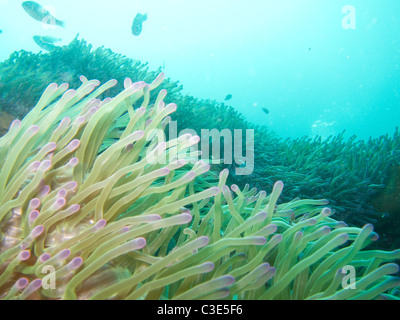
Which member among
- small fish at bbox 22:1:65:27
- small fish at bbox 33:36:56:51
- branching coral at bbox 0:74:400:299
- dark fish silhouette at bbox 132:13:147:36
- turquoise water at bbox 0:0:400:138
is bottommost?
branching coral at bbox 0:74:400:299

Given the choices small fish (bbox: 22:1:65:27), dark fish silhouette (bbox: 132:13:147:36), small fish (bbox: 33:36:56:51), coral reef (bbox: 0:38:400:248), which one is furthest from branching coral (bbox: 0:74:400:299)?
dark fish silhouette (bbox: 132:13:147:36)

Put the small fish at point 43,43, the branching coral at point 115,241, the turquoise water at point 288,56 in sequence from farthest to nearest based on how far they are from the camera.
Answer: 1. the turquoise water at point 288,56
2. the small fish at point 43,43
3. the branching coral at point 115,241

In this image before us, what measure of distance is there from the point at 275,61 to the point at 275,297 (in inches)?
2926

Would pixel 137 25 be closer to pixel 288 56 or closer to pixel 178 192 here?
pixel 178 192

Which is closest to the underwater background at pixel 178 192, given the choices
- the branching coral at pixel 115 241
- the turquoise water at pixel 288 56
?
the branching coral at pixel 115 241

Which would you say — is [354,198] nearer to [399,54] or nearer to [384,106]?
[384,106]

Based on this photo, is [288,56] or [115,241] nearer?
[115,241]

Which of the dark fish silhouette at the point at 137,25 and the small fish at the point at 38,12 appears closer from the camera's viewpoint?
the small fish at the point at 38,12

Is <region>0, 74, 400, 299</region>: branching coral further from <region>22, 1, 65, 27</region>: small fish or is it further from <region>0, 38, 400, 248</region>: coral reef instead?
<region>22, 1, 65, 27</region>: small fish

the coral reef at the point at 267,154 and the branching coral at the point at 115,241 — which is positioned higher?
the coral reef at the point at 267,154

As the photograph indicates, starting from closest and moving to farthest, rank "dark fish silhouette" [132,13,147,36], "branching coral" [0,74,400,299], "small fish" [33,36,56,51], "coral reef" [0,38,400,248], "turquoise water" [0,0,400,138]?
"branching coral" [0,74,400,299], "coral reef" [0,38,400,248], "small fish" [33,36,56,51], "dark fish silhouette" [132,13,147,36], "turquoise water" [0,0,400,138]

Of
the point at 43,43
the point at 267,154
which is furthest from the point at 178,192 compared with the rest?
the point at 43,43

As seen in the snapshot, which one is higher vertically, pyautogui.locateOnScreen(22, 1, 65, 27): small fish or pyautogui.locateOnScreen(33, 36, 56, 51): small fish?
pyautogui.locateOnScreen(22, 1, 65, 27): small fish

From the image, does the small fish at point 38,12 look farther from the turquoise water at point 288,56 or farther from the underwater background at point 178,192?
the turquoise water at point 288,56
